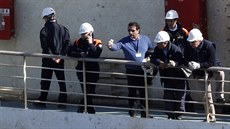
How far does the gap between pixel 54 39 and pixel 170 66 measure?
2.35 metres

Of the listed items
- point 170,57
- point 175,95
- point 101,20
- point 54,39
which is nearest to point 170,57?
point 170,57

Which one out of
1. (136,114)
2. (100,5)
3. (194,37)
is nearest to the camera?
(194,37)

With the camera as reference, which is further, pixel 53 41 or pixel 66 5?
pixel 66 5

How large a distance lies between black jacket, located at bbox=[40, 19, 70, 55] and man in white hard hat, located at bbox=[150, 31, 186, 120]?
1.97 m

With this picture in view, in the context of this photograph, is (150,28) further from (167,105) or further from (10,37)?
(10,37)

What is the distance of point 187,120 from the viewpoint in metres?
9.03

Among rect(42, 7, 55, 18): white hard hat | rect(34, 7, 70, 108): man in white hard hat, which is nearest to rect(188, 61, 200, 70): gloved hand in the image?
rect(34, 7, 70, 108): man in white hard hat

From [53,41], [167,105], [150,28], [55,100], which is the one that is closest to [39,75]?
[55,100]

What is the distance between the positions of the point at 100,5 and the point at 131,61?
2.17m

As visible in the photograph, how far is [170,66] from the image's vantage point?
868cm

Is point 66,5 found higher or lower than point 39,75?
higher

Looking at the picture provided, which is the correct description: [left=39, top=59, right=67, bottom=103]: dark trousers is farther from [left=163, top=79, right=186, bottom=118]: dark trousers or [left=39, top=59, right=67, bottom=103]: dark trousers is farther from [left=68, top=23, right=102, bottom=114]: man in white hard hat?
[left=163, top=79, right=186, bottom=118]: dark trousers

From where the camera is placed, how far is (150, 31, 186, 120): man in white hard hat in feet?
28.7

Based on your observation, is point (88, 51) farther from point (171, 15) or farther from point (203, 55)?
point (203, 55)
